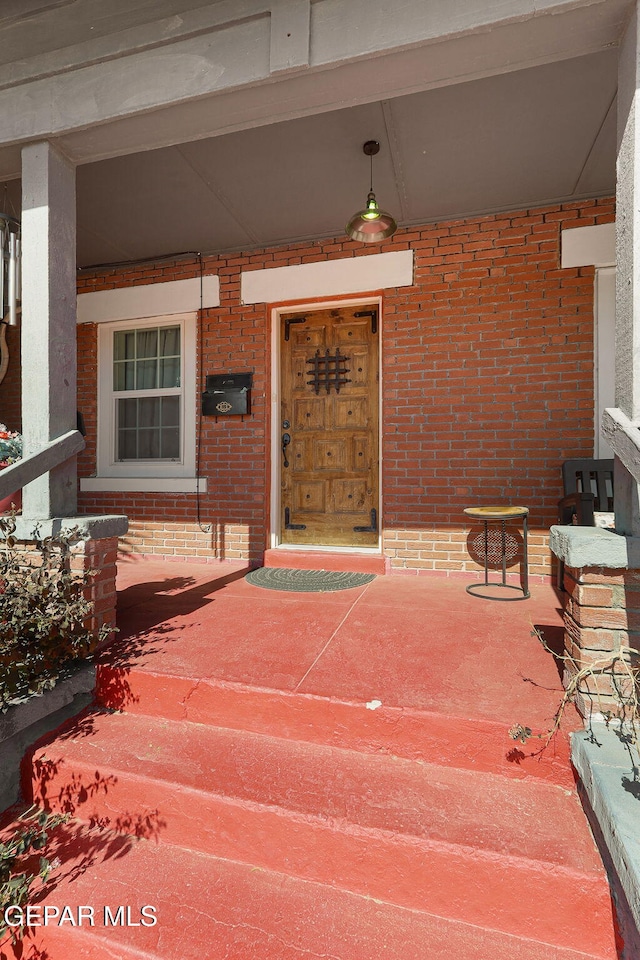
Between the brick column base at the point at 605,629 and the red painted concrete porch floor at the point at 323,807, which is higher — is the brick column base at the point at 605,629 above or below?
above

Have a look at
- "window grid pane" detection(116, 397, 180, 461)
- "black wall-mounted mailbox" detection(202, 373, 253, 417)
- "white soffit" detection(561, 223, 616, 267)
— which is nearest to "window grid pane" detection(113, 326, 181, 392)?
"window grid pane" detection(116, 397, 180, 461)

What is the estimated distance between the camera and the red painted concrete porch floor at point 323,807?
1.26 metres

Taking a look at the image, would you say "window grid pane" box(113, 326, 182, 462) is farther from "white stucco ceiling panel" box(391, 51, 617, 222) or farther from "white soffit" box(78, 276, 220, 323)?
"white stucco ceiling panel" box(391, 51, 617, 222)

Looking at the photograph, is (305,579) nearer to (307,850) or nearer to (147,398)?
(307,850)

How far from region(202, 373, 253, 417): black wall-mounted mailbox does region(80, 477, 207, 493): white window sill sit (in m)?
0.67

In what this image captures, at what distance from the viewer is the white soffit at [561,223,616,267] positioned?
3.61 metres

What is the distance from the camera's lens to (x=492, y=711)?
5.65 ft

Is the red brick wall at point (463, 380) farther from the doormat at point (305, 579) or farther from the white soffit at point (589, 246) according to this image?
the doormat at point (305, 579)

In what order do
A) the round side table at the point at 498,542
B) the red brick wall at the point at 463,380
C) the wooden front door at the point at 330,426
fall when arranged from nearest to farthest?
1. the round side table at the point at 498,542
2. the red brick wall at the point at 463,380
3. the wooden front door at the point at 330,426

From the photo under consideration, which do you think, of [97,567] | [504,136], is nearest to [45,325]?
[97,567]

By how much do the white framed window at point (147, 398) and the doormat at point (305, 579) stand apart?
1.35 metres

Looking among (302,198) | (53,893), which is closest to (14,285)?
(302,198)

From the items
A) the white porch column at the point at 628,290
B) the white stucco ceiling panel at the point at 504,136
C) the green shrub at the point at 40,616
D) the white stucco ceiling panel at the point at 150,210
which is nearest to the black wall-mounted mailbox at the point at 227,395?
the white stucco ceiling panel at the point at 150,210

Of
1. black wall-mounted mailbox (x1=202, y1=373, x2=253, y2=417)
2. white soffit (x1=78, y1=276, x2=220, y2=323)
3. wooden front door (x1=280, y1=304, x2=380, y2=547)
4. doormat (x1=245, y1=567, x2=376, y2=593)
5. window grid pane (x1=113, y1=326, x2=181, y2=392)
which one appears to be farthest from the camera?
window grid pane (x1=113, y1=326, x2=181, y2=392)
